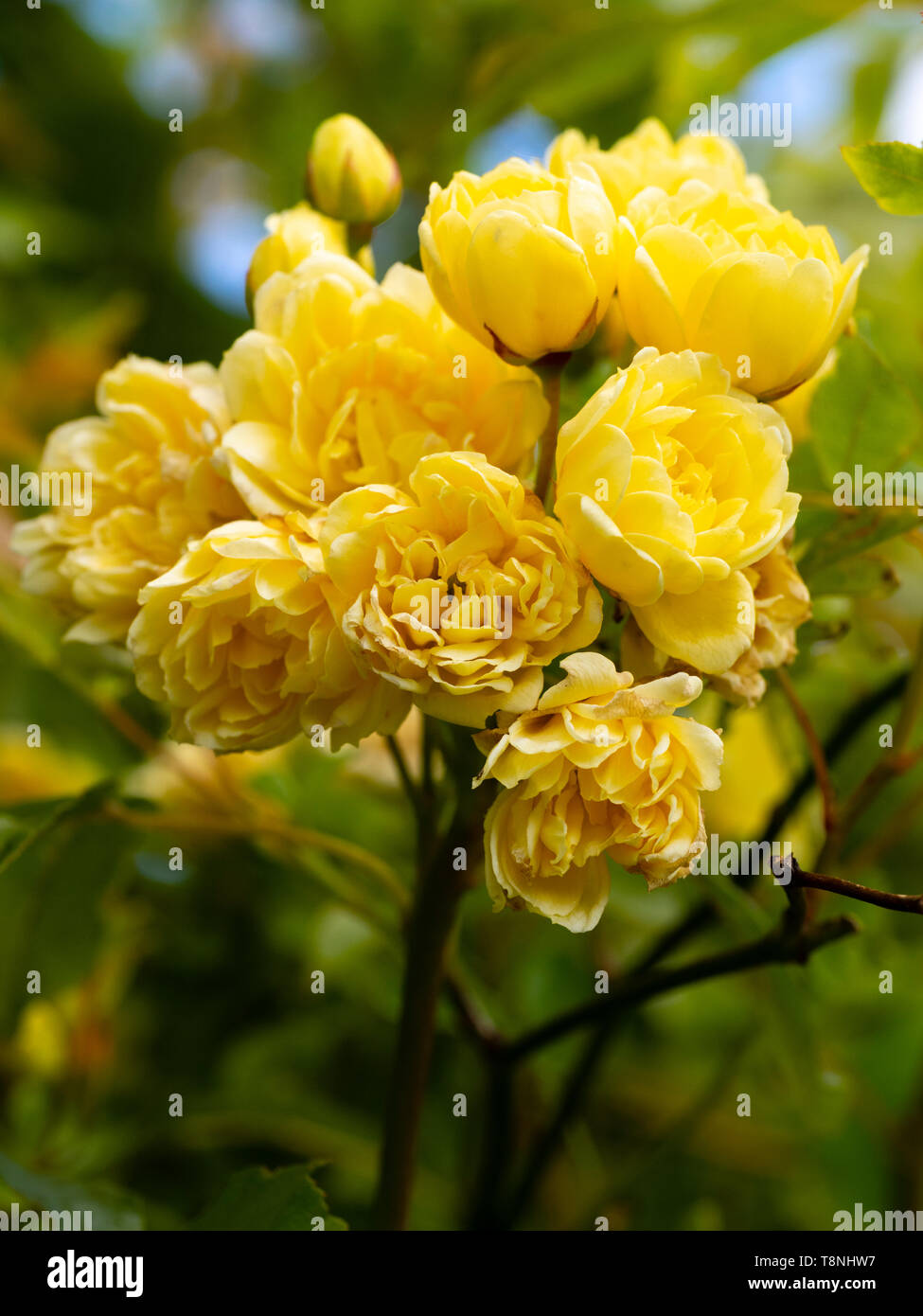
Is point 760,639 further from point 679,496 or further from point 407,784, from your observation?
point 407,784

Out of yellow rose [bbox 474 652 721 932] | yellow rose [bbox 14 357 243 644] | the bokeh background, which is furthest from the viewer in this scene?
the bokeh background

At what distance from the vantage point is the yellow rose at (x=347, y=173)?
Result: 0.54 metres

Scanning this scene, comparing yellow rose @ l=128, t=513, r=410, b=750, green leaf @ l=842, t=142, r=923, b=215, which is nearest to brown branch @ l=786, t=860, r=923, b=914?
yellow rose @ l=128, t=513, r=410, b=750

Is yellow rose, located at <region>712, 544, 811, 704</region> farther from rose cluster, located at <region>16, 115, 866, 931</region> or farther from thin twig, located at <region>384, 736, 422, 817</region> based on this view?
thin twig, located at <region>384, 736, 422, 817</region>

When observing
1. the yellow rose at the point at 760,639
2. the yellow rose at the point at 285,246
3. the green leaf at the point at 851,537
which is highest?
the yellow rose at the point at 285,246

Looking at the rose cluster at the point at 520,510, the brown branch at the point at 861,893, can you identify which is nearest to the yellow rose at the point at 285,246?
the rose cluster at the point at 520,510

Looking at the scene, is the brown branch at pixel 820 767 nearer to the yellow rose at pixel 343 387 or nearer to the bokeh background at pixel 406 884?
the bokeh background at pixel 406 884

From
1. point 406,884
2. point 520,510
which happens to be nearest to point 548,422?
point 520,510

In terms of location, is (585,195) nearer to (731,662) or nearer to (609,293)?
(609,293)

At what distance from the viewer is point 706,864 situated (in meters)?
0.53

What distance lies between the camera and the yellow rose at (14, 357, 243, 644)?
1.61ft

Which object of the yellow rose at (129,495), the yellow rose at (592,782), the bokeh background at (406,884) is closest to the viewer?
the yellow rose at (592,782)

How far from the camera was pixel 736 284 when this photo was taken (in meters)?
0.41

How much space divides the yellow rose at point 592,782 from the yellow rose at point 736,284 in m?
0.13
